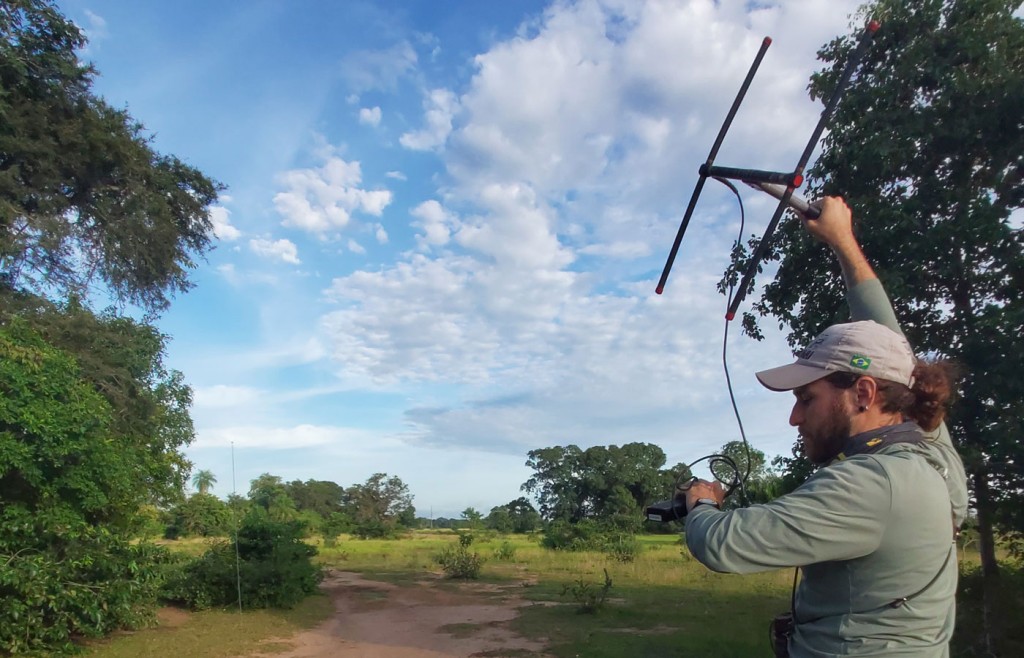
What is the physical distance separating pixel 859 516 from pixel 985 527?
7.75 meters

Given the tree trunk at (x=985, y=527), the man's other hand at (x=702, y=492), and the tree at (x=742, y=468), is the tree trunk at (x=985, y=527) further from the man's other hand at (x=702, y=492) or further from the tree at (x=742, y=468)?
the man's other hand at (x=702, y=492)

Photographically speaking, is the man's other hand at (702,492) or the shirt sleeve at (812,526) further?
the man's other hand at (702,492)

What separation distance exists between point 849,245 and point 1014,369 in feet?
17.7

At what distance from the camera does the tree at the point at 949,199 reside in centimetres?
688

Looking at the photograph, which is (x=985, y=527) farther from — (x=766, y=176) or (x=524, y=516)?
(x=524, y=516)

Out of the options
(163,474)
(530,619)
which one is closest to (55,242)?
(163,474)

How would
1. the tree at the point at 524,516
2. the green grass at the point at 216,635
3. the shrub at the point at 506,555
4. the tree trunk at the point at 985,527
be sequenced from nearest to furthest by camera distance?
1. the tree trunk at the point at 985,527
2. the green grass at the point at 216,635
3. the shrub at the point at 506,555
4. the tree at the point at 524,516

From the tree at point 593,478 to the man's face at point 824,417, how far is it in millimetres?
26181

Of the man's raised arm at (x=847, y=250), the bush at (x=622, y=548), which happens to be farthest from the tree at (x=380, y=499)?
the man's raised arm at (x=847, y=250)

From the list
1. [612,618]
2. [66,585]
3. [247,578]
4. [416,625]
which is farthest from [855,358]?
[247,578]

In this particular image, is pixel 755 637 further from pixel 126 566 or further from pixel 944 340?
pixel 126 566

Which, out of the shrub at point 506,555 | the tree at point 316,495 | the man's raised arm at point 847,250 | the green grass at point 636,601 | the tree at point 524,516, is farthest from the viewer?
the tree at point 316,495

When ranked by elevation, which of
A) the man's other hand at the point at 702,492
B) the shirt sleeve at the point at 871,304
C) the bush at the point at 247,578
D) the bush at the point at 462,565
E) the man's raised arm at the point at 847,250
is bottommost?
the bush at the point at 462,565

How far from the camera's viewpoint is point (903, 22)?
7.88 m
